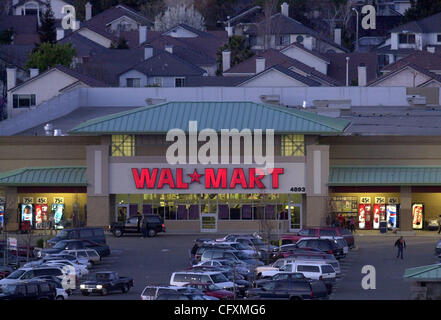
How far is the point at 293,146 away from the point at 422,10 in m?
89.6

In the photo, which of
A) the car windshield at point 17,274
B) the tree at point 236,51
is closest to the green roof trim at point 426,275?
the car windshield at point 17,274

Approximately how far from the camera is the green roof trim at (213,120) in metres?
78.9

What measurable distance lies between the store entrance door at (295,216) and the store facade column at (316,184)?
0.58 m

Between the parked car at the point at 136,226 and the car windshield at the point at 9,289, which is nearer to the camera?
the car windshield at the point at 9,289

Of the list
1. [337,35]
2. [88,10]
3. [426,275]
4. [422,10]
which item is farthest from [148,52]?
[426,275]

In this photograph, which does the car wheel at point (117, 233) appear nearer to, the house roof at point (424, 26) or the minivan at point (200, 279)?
the minivan at point (200, 279)

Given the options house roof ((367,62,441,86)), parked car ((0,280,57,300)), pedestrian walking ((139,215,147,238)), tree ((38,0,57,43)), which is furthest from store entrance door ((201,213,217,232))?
tree ((38,0,57,43))

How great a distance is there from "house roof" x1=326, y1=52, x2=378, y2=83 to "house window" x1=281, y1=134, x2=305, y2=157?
51383mm

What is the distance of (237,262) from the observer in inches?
2347

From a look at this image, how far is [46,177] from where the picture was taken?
81.3m

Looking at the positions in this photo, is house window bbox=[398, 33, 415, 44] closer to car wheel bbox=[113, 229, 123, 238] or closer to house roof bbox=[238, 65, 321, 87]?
house roof bbox=[238, 65, 321, 87]

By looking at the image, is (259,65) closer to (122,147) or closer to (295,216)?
(295,216)

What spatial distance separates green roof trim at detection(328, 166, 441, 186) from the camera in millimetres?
79625
